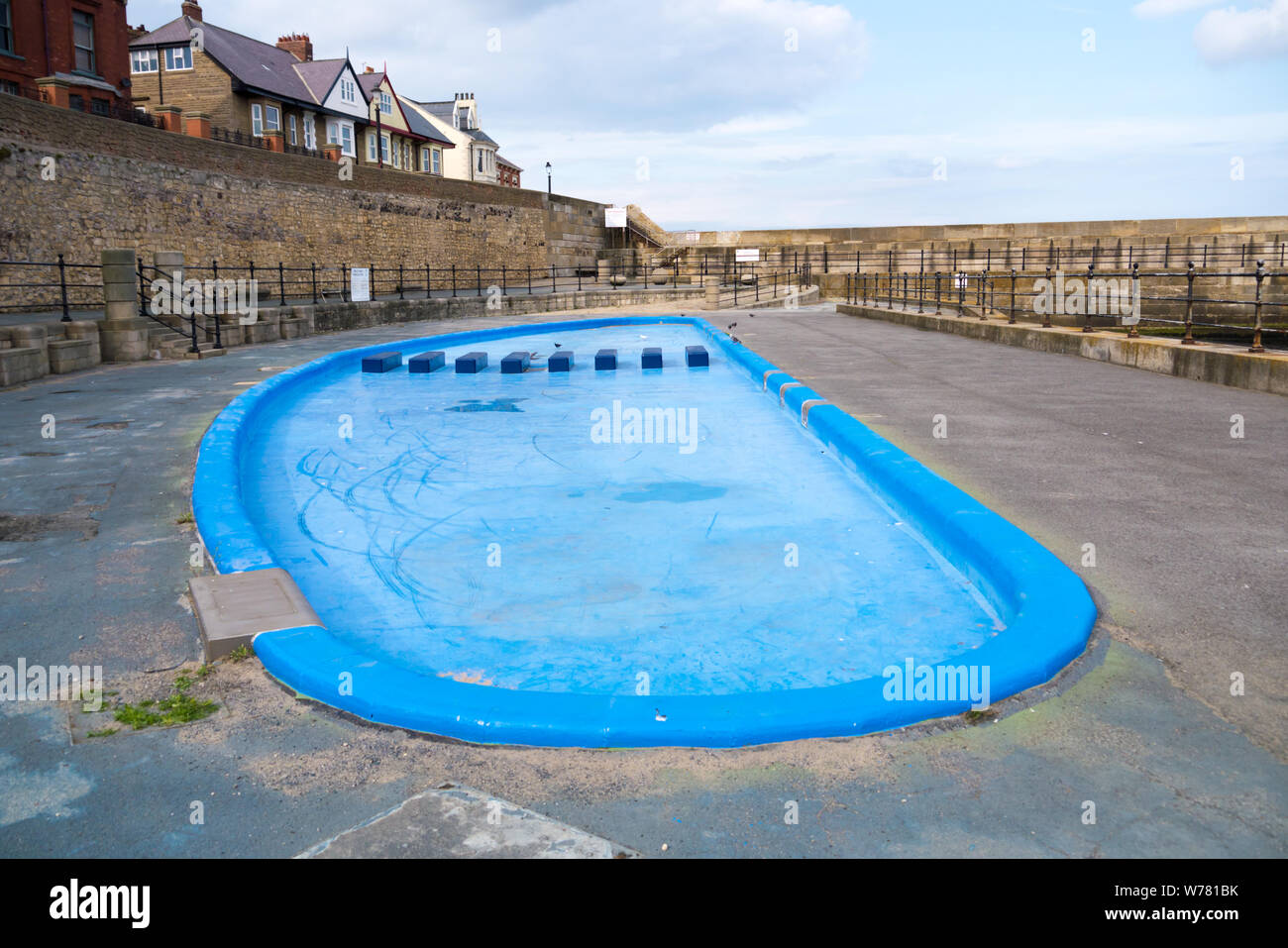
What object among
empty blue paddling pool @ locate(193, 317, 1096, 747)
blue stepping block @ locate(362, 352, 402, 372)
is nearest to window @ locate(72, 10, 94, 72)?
blue stepping block @ locate(362, 352, 402, 372)

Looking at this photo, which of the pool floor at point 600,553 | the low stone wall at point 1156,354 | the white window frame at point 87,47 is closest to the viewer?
the pool floor at point 600,553

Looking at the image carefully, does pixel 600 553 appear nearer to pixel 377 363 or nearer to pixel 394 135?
pixel 377 363

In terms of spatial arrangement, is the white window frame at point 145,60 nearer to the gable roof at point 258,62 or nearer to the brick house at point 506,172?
the gable roof at point 258,62

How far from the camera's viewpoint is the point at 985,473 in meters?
6.41

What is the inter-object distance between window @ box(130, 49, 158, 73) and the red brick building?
7150mm

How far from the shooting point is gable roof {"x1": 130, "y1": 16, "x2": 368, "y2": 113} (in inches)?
1480

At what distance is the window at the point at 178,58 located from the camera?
37.2 meters

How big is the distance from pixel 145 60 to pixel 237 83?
16.1 ft

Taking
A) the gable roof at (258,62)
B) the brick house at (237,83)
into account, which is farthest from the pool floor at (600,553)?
the gable roof at (258,62)

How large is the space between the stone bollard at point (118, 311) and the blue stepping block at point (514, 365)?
578 centimetres

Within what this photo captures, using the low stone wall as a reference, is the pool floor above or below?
below

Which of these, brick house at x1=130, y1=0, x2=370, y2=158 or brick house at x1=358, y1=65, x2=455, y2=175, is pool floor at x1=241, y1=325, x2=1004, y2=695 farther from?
brick house at x1=358, y1=65, x2=455, y2=175

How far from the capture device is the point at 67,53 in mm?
28766

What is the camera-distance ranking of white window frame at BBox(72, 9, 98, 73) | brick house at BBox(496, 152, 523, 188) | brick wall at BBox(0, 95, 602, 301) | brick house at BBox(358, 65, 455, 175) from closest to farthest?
brick wall at BBox(0, 95, 602, 301), white window frame at BBox(72, 9, 98, 73), brick house at BBox(358, 65, 455, 175), brick house at BBox(496, 152, 523, 188)
